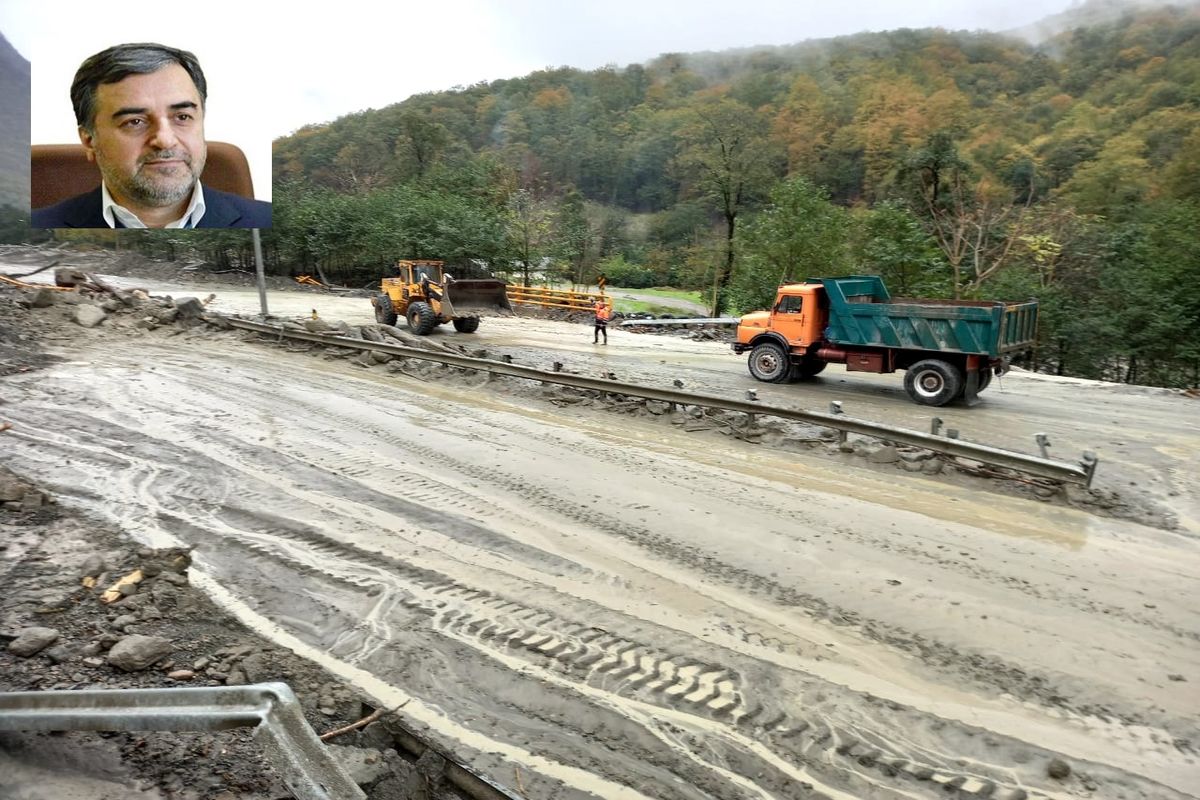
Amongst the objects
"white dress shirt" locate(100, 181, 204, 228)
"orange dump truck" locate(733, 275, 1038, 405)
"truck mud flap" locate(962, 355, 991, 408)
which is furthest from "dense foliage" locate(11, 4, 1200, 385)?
"white dress shirt" locate(100, 181, 204, 228)

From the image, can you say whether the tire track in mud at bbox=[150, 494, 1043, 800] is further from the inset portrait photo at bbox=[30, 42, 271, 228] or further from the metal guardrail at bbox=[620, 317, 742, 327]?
the metal guardrail at bbox=[620, 317, 742, 327]

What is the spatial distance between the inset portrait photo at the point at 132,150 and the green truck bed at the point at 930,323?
11.0m

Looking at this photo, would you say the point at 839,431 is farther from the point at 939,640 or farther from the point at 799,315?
the point at 939,640

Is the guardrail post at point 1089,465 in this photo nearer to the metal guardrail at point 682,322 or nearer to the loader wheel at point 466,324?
the loader wheel at point 466,324

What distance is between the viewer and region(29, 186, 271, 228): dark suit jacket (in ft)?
30.2

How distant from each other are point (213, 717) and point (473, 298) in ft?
60.6

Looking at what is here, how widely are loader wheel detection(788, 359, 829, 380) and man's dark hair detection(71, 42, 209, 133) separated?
38.3ft

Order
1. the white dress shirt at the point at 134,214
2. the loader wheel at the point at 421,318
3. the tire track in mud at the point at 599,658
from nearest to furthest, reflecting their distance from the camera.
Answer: the tire track in mud at the point at 599,658 → the white dress shirt at the point at 134,214 → the loader wheel at the point at 421,318

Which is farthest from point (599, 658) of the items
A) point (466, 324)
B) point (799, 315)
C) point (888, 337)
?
Answer: point (466, 324)

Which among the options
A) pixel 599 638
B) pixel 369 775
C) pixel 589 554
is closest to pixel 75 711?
pixel 369 775

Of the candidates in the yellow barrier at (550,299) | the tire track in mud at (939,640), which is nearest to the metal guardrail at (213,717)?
the tire track in mud at (939,640)

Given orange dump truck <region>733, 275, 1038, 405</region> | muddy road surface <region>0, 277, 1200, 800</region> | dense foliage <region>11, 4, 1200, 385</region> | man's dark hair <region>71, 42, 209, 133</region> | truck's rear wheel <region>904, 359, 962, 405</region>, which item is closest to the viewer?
muddy road surface <region>0, 277, 1200, 800</region>

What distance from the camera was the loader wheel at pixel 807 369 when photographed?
14.2 metres

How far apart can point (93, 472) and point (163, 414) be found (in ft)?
8.89
